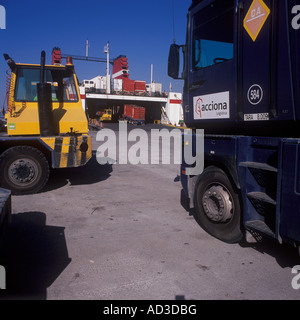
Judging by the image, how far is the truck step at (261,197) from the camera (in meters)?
3.32

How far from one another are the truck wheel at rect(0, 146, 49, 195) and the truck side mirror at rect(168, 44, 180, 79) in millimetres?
3712

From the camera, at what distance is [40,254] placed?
396cm

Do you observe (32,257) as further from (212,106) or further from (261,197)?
(212,106)

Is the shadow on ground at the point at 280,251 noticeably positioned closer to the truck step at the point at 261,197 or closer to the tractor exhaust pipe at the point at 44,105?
the truck step at the point at 261,197

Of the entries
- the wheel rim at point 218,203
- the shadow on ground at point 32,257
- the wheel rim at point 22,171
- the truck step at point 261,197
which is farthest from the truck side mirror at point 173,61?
the wheel rim at point 22,171

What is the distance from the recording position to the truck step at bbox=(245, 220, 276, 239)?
3327mm

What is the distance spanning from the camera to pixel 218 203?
4324 millimetres

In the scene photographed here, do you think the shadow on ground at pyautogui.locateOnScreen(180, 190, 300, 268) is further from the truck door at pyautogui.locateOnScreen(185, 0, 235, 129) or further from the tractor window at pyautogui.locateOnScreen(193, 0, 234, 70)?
the tractor window at pyautogui.locateOnScreen(193, 0, 234, 70)

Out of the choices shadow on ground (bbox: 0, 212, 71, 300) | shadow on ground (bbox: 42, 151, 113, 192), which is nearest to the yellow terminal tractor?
shadow on ground (bbox: 42, 151, 113, 192)

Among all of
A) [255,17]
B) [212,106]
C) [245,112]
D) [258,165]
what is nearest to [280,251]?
[258,165]

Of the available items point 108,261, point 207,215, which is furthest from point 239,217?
point 108,261

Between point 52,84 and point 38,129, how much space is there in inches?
50.2

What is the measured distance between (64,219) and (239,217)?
3030 mm
